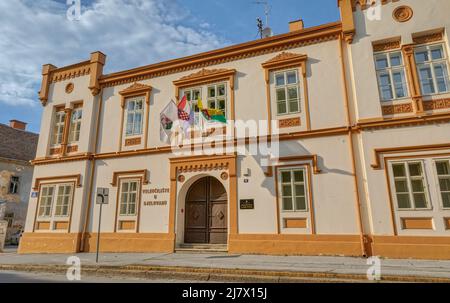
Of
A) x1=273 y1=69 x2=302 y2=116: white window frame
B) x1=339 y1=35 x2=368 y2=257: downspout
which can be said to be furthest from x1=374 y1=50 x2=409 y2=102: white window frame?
x1=273 y1=69 x2=302 y2=116: white window frame

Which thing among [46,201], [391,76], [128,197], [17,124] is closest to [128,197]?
[128,197]

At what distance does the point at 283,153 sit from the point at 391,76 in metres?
4.89

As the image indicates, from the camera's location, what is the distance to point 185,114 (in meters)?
13.0

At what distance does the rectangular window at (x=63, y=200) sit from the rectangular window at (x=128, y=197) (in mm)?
3047

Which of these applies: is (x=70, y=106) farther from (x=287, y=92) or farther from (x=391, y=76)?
(x=391, y=76)

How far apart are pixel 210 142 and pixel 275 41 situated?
5263mm

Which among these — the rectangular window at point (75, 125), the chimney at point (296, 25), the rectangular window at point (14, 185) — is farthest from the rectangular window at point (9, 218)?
the chimney at point (296, 25)

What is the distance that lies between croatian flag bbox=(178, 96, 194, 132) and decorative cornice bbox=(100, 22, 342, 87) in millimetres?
2498

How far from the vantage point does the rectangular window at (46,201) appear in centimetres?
1574

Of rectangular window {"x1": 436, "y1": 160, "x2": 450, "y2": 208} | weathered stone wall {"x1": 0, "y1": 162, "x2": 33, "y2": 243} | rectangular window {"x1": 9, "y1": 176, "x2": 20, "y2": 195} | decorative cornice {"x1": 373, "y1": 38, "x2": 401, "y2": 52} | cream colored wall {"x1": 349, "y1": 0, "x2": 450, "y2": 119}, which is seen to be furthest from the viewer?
rectangular window {"x1": 9, "y1": 176, "x2": 20, "y2": 195}

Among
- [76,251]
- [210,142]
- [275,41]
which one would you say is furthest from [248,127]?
[76,251]

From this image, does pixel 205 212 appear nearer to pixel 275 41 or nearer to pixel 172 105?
pixel 172 105

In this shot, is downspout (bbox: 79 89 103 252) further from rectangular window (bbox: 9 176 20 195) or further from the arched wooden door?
rectangular window (bbox: 9 176 20 195)

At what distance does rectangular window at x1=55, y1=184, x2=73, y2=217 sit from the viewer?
15266 mm
